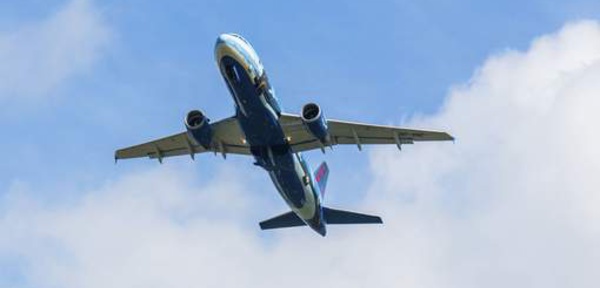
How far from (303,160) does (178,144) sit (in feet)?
23.2

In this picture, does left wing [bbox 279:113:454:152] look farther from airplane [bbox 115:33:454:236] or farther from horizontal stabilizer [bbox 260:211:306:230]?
horizontal stabilizer [bbox 260:211:306:230]

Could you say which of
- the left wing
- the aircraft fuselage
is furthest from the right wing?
the left wing

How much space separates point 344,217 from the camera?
6938cm

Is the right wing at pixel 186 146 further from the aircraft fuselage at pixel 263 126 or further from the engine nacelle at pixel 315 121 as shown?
the engine nacelle at pixel 315 121

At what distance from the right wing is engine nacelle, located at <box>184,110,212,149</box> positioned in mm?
1950

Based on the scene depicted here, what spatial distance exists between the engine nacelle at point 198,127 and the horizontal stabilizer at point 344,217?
31.4 feet

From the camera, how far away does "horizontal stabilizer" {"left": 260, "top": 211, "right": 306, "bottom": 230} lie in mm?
70688

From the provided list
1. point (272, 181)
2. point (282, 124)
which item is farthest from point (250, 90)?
point (272, 181)

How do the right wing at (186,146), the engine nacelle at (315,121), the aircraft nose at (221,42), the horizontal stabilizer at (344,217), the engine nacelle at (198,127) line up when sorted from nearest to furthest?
the aircraft nose at (221,42) → the engine nacelle at (315,121) → the engine nacelle at (198,127) → the right wing at (186,146) → the horizontal stabilizer at (344,217)

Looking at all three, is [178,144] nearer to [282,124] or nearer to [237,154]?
[237,154]

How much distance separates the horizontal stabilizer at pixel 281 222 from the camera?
7069 centimetres

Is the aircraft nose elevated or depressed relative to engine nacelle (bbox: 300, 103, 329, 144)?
elevated

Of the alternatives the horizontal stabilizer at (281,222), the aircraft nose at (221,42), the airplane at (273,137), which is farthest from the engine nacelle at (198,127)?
the horizontal stabilizer at (281,222)

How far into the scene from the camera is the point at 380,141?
65.2 meters
